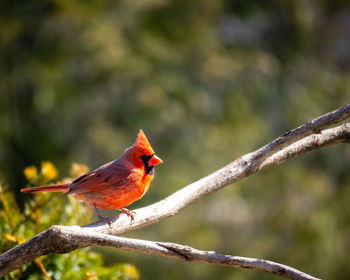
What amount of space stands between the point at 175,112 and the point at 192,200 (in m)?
3.28

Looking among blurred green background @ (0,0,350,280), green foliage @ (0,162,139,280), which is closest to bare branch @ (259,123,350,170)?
green foliage @ (0,162,139,280)

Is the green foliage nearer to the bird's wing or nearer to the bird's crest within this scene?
the bird's wing

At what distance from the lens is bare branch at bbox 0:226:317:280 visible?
6.04 feet

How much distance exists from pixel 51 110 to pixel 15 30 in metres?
1.07

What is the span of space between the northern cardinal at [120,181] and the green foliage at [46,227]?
3.5 inches

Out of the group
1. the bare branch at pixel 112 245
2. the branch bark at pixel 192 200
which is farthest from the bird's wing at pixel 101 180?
Result: the bare branch at pixel 112 245

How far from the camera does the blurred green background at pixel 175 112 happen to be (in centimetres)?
575

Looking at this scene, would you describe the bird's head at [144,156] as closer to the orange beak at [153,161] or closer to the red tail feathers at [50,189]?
the orange beak at [153,161]

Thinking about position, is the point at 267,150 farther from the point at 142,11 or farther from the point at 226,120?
the point at 142,11

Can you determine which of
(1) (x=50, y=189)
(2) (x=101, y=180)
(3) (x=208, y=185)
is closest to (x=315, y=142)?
(3) (x=208, y=185)

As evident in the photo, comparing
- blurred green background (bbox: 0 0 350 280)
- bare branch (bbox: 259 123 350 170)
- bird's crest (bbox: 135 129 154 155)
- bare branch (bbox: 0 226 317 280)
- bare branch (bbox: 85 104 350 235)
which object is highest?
blurred green background (bbox: 0 0 350 280)

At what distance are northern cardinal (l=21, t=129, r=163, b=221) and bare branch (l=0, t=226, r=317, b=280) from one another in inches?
29.0

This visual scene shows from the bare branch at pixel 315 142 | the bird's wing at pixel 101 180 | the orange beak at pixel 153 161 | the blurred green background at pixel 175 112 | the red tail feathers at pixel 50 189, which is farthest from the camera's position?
the blurred green background at pixel 175 112

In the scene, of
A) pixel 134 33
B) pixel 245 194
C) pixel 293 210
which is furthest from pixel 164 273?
pixel 134 33
